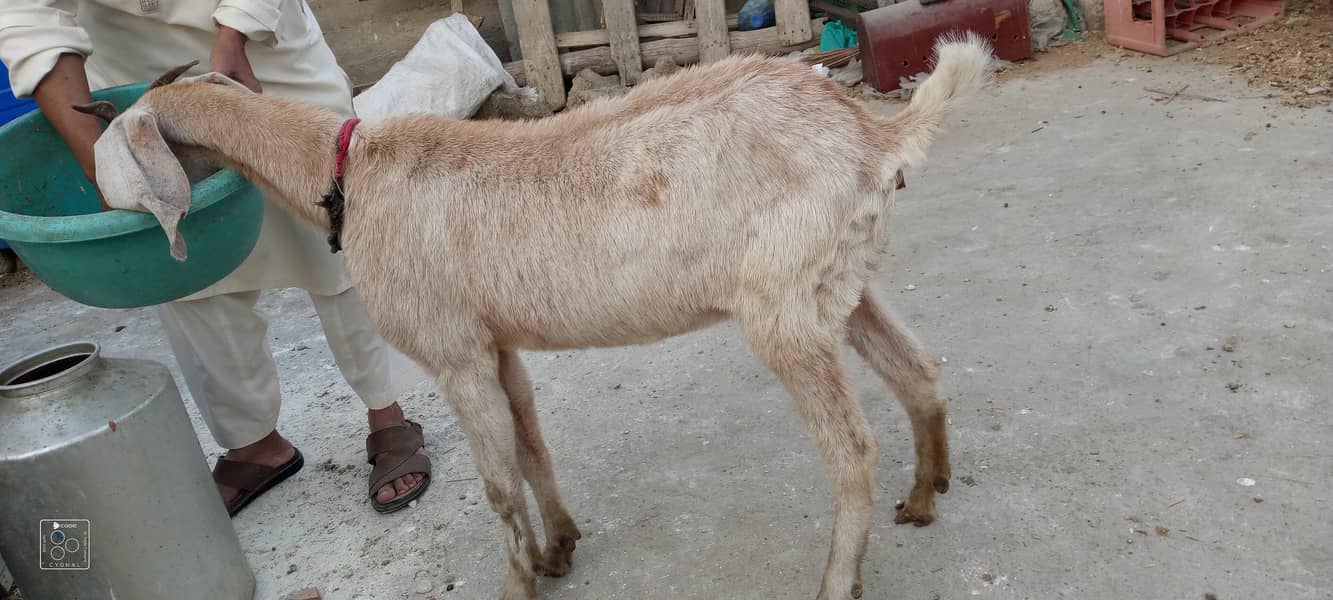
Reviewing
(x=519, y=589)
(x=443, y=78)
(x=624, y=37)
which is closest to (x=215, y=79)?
(x=519, y=589)

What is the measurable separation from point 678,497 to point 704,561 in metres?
0.35

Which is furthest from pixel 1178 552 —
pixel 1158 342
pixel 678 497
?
pixel 678 497

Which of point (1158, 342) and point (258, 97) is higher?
point (258, 97)

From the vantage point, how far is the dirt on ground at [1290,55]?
17.2ft

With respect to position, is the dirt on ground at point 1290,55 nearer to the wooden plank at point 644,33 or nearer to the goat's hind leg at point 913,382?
the wooden plank at point 644,33

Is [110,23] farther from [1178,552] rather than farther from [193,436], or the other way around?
[1178,552]

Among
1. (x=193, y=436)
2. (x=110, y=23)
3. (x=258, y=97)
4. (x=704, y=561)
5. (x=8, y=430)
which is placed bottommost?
(x=704, y=561)

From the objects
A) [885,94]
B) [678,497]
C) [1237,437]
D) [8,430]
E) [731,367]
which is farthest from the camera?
[885,94]

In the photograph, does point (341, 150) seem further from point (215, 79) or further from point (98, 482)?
point (98, 482)

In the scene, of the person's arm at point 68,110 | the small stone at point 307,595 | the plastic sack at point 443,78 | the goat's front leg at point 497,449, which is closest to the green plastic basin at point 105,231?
the person's arm at point 68,110

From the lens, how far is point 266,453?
3.75 metres

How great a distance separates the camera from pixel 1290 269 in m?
3.76

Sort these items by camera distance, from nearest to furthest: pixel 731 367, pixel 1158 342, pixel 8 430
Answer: pixel 8 430
pixel 1158 342
pixel 731 367

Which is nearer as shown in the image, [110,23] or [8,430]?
[8,430]
